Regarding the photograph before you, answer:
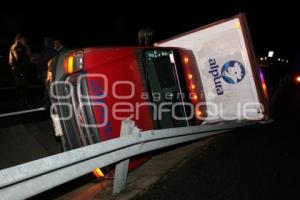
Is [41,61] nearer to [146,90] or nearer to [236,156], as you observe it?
[146,90]

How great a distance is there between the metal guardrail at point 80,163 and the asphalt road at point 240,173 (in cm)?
47

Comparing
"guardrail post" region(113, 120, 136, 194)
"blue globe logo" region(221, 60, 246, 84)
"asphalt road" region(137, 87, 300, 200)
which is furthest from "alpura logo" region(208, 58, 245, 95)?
"guardrail post" region(113, 120, 136, 194)

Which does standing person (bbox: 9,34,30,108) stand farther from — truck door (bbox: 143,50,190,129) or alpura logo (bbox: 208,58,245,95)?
alpura logo (bbox: 208,58,245,95)

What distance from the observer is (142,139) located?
13.8 feet

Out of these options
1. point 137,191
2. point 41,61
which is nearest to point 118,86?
point 137,191

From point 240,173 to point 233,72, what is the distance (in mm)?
3122

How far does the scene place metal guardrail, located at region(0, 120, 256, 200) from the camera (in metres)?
2.51

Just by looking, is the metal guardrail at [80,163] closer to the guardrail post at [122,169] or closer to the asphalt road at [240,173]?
the guardrail post at [122,169]

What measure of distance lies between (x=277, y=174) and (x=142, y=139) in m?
1.81

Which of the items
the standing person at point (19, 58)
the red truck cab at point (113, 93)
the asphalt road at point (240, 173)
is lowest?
the asphalt road at point (240, 173)

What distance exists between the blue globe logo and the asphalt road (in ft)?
4.15

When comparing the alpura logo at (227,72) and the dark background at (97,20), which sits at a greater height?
the dark background at (97,20)

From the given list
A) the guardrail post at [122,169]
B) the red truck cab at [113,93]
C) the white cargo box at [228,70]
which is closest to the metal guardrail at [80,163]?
the guardrail post at [122,169]

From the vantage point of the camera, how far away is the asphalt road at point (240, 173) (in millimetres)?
4047
